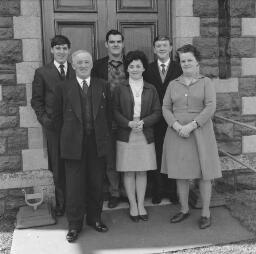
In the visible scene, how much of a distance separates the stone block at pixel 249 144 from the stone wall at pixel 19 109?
2.28 meters

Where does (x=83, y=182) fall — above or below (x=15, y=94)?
below

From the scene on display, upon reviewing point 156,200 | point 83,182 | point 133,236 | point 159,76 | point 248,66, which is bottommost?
point 133,236

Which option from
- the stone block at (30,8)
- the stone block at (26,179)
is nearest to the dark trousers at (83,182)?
the stone block at (26,179)

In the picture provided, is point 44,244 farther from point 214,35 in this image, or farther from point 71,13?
point 214,35

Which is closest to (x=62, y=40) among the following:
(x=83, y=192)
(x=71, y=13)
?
(x=71, y=13)

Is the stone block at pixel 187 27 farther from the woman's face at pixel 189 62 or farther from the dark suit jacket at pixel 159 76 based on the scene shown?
the woman's face at pixel 189 62

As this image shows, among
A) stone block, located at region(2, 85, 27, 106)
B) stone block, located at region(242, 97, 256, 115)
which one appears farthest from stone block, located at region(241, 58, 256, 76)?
stone block, located at region(2, 85, 27, 106)

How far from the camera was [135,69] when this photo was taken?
3.74m

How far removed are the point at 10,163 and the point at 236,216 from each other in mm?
2383

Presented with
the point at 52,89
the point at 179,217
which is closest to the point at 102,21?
the point at 52,89

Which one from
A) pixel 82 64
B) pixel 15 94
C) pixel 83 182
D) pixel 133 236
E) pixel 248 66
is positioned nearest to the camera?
pixel 82 64

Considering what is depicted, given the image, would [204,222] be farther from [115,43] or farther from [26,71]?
[26,71]

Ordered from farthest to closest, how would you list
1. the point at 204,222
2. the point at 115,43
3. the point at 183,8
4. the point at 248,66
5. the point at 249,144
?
1. the point at 249,144
2. the point at 248,66
3. the point at 183,8
4. the point at 115,43
5. the point at 204,222

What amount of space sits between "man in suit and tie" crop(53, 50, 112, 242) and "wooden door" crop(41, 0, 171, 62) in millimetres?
1143
